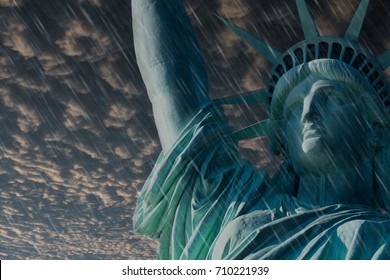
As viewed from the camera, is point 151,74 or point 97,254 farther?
point 97,254

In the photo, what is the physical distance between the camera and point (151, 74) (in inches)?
131

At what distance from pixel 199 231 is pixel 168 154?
1.26 ft

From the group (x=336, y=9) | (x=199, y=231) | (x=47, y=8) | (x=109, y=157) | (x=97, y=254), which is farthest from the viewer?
(x=97, y=254)

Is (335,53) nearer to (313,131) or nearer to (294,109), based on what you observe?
(294,109)

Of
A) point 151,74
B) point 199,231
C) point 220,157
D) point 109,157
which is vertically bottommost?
point 199,231

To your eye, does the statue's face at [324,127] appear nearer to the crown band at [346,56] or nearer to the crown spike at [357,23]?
the crown band at [346,56]

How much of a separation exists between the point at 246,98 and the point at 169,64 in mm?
421

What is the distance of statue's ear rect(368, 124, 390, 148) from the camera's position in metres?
3.26

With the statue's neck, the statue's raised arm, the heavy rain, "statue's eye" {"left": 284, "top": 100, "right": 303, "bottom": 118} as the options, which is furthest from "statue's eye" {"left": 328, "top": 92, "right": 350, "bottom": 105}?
the heavy rain

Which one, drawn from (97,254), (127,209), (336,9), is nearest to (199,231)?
(336,9)

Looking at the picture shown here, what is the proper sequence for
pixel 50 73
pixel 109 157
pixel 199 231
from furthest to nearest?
1. pixel 109 157
2. pixel 50 73
3. pixel 199 231

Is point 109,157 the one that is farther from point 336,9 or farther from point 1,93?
point 336,9

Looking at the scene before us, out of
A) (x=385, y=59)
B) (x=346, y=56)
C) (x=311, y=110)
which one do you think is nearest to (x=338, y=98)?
(x=311, y=110)

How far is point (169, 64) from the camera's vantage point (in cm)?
328
